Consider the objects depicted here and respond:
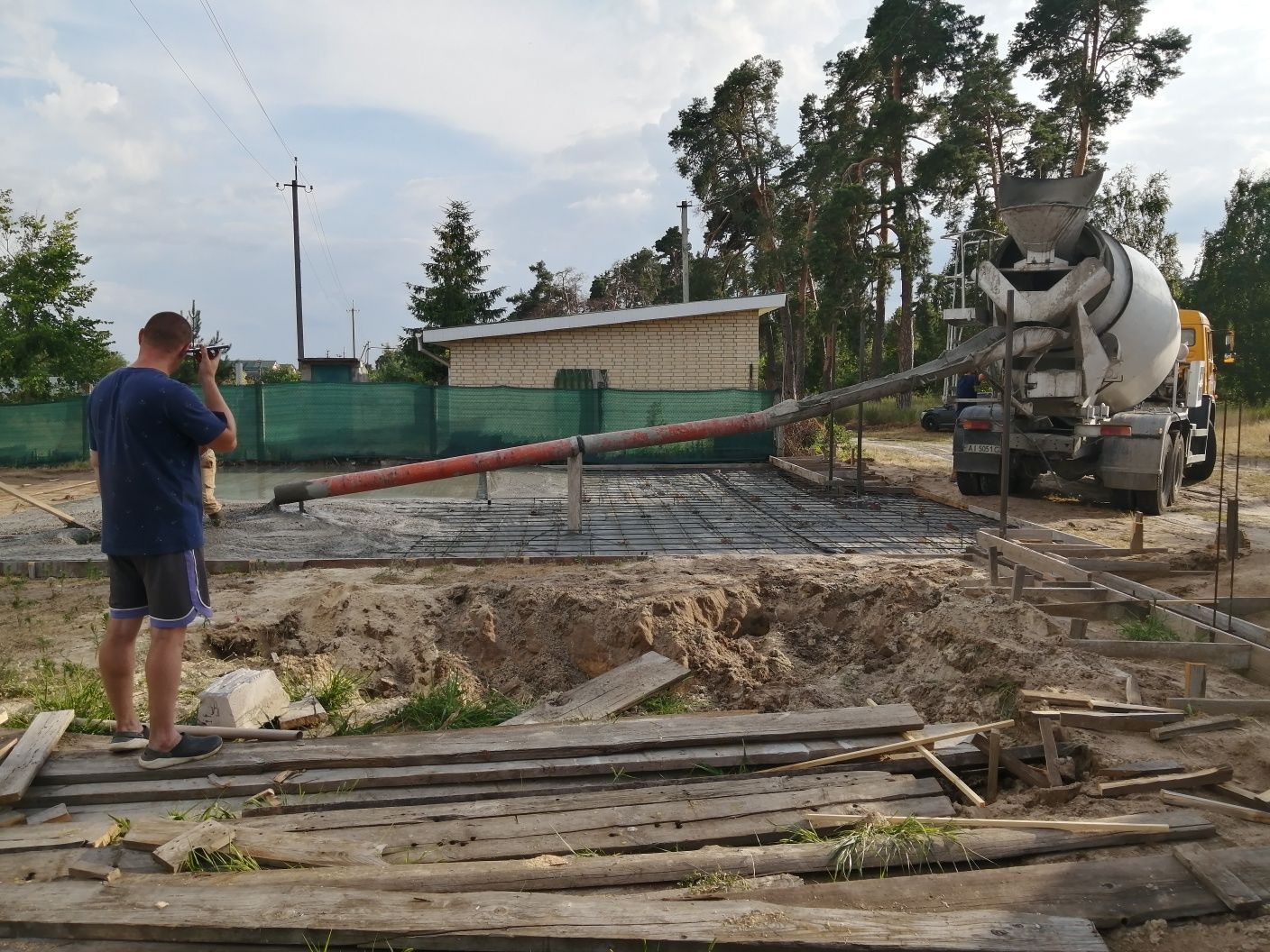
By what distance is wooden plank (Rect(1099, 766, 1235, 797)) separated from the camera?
304 cm

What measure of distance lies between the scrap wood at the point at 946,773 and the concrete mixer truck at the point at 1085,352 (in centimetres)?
725

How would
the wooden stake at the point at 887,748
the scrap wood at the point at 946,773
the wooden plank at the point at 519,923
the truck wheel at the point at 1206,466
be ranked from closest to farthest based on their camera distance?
the wooden plank at the point at 519,923 → the scrap wood at the point at 946,773 → the wooden stake at the point at 887,748 → the truck wheel at the point at 1206,466

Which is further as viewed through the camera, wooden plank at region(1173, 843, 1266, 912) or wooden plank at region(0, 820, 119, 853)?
wooden plank at region(0, 820, 119, 853)

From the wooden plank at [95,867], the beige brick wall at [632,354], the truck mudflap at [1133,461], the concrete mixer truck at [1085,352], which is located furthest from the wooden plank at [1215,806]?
the beige brick wall at [632,354]

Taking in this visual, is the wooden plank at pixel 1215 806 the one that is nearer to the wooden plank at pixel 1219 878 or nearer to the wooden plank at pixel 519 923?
the wooden plank at pixel 1219 878

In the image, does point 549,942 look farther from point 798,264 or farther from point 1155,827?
point 798,264

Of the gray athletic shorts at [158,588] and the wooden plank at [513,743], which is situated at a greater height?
the gray athletic shorts at [158,588]

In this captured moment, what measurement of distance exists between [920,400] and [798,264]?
23.8ft

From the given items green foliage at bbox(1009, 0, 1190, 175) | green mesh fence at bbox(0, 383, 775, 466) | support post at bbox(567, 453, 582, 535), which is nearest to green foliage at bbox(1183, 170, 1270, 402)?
green foliage at bbox(1009, 0, 1190, 175)

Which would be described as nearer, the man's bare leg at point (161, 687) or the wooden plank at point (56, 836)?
the wooden plank at point (56, 836)

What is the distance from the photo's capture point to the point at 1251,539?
907 centimetres

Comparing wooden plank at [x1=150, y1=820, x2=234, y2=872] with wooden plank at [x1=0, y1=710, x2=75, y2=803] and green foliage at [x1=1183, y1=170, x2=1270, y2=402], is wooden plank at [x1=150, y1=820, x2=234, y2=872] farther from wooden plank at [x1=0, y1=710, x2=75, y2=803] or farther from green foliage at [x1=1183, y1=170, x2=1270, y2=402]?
green foliage at [x1=1183, y1=170, x2=1270, y2=402]

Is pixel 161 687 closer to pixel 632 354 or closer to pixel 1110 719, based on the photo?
pixel 1110 719

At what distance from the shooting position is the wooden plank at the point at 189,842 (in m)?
2.55
